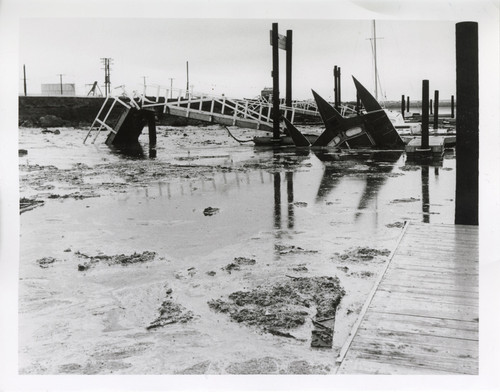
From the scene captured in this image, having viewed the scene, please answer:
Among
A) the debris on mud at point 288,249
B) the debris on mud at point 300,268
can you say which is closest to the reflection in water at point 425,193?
the debris on mud at point 288,249

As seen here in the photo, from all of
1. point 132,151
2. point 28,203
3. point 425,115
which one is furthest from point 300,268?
point 132,151

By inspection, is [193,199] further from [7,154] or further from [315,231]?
[7,154]

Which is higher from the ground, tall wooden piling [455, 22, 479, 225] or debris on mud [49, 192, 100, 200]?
tall wooden piling [455, 22, 479, 225]

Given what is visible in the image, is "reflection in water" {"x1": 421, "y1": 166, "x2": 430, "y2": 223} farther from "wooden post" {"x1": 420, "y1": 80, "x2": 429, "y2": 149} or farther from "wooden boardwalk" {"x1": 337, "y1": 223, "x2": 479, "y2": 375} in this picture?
"wooden boardwalk" {"x1": 337, "y1": 223, "x2": 479, "y2": 375}

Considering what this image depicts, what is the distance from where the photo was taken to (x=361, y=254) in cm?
504

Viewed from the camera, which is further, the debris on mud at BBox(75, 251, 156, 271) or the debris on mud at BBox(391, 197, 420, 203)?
the debris on mud at BBox(391, 197, 420, 203)

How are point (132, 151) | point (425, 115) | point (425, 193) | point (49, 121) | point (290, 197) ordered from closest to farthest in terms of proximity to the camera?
point (290, 197), point (425, 193), point (425, 115), point (132, 151), point (49, 121)

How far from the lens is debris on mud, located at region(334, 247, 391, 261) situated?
16.1 ft

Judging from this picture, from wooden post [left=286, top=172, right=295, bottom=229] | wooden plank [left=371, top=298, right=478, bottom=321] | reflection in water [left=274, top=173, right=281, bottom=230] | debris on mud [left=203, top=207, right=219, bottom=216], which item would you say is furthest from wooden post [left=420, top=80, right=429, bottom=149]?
wooden plank [left=371, top=298, right=478, bottom=321]

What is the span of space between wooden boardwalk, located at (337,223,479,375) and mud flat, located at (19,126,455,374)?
0.36 m

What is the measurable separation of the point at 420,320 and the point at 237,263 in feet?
6.80

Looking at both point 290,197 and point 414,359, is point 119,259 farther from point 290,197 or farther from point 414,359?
point 290,197

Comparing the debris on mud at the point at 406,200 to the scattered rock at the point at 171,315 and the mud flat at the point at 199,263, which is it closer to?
the mud flat at the point at 199,263

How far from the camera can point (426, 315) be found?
3166 millimetres
